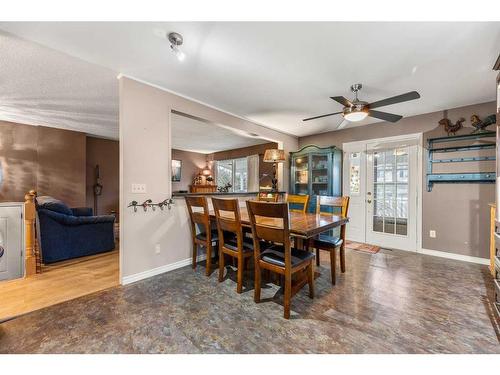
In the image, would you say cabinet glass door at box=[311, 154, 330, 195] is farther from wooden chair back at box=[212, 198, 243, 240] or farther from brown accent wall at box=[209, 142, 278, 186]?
wooden chair back at box=[212, 198, 243, 240]

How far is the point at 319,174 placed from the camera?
14.7 feet

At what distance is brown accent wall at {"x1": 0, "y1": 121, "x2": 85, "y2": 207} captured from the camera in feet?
13.4

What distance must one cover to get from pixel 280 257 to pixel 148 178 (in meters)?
1.79

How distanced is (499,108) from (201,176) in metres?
6.90

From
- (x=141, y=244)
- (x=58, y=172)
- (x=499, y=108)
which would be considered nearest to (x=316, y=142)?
(x=499, y=108)

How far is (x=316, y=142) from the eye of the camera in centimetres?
491

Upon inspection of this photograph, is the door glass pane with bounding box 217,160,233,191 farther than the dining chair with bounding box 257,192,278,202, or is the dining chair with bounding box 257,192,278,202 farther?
the door glass pane with bounding box 217,160,233,191

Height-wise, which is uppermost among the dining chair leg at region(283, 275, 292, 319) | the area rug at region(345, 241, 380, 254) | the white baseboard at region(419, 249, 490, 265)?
the dining chair leg at region(283, 275, 292, 319)

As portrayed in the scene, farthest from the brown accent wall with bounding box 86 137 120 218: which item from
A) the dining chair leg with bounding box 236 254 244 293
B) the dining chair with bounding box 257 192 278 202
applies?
the dining chair leg with bounding box 236 254 244 293

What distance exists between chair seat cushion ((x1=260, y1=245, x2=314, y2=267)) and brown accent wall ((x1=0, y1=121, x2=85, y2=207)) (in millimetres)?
4804

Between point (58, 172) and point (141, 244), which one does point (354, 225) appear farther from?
point (58, 172)

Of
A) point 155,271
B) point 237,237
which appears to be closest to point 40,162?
point 155,271

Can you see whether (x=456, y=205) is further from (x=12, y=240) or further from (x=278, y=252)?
(x=12, y=240)

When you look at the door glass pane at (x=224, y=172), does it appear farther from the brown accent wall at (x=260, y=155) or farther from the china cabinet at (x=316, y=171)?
the china cabinet at (x=316, y=171)
